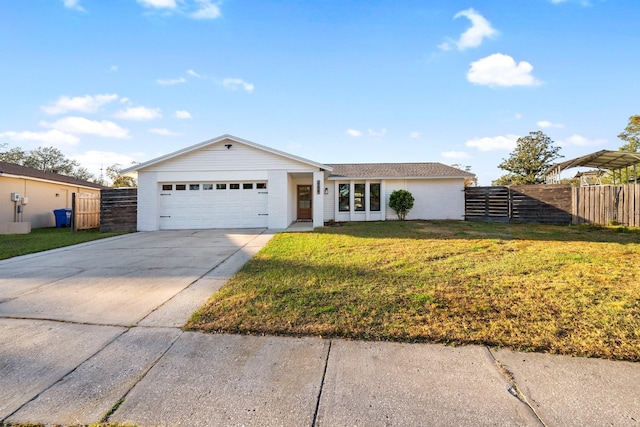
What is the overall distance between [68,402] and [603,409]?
3405mm

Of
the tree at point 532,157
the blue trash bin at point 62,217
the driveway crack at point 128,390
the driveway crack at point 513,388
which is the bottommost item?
the driveway crack at point 128,390

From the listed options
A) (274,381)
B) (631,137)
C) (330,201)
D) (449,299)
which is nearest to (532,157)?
(631,137)

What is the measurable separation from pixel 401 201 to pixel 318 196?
5.08 metres

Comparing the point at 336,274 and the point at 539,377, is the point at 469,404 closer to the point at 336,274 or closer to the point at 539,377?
the point at 539,377

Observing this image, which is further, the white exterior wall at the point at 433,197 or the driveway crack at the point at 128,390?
the white exterior wall at the point at 433,197

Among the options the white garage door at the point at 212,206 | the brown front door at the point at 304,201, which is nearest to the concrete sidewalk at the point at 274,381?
the white garage door at the point at 212,206

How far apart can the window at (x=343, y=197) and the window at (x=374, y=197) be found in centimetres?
127

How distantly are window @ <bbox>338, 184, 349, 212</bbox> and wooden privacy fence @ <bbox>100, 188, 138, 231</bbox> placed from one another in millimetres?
9697

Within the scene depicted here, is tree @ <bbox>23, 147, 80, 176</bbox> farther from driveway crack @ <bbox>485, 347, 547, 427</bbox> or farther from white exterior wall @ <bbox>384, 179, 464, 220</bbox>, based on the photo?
driveway crack @ <bbox>485, 347, 547, 427</bbox>

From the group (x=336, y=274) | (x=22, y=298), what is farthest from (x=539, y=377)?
(x=22, y=298)

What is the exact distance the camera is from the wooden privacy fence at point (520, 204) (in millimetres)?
Result: 12625

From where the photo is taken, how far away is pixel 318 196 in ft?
39.1

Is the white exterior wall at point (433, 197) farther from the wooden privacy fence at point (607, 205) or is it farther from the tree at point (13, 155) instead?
the tree at point (13, 155)

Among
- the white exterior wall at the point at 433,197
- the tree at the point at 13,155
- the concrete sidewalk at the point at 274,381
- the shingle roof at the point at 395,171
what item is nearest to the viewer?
the concrete sidewalk at the point at 274,381
